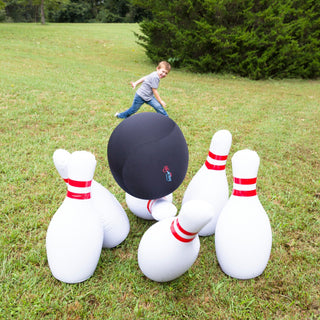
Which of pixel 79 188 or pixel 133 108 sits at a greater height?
pixel 79 188

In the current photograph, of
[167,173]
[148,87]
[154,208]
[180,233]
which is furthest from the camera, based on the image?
[148,87]

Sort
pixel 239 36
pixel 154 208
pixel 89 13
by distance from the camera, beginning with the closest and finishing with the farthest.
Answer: pixel 154 208, pixel 239 36, pixel 89 13

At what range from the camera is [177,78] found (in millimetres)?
7832

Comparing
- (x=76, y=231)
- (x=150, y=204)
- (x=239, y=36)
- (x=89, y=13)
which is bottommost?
(x=89, y=13)

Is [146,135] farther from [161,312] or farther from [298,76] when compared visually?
[298,76]

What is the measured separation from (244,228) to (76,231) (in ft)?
2.99

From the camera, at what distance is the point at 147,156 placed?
165 cm

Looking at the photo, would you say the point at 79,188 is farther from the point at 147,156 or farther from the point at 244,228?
the point at 244,228

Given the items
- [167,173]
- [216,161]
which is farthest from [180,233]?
[216,161]

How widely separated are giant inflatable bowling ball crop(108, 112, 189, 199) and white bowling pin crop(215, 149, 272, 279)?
0.36 meters

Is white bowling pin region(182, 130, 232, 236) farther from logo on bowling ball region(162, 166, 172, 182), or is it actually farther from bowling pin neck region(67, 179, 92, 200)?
bowling pin neck region(67, 179, 92, 200)

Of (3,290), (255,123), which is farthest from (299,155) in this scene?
(3,290)

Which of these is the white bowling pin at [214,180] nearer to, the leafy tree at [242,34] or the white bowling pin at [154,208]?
the white bowling pin at [154,208]

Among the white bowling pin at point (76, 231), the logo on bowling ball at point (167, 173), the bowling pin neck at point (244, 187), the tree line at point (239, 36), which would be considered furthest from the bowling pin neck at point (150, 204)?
the tree line at point (239, 36)
